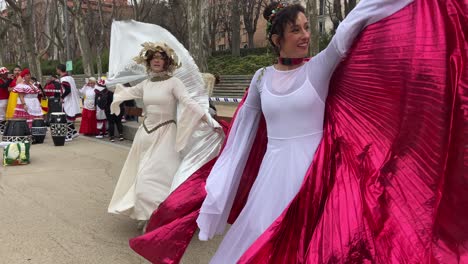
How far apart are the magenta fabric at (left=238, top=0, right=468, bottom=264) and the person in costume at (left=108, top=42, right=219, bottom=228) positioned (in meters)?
2.08

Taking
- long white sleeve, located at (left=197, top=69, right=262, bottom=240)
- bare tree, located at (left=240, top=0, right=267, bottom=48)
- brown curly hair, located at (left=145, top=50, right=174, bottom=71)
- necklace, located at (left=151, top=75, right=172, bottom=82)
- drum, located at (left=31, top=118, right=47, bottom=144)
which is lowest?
drum, located at (left=31, top=118, right=47, bottom=144)

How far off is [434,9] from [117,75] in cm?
398

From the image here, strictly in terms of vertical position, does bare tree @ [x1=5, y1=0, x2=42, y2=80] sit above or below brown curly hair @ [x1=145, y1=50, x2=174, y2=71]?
above

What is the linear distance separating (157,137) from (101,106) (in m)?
7.17

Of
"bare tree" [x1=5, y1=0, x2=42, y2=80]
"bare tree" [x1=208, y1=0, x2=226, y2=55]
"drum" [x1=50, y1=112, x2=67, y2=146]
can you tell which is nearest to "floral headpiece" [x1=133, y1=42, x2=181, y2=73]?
"drum" [x1=50, y1=112, x2=67, y2=146]

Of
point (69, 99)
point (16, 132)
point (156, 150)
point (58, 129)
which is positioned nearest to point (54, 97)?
point (69, 99)

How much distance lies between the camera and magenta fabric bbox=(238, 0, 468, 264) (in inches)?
61.3

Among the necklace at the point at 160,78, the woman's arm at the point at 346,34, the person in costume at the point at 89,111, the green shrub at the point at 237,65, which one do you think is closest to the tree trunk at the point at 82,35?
the green shrub at the point at 237,65

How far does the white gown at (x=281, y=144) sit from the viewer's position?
2043 millimetres

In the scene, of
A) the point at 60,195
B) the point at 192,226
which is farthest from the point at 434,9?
the point at 60,195

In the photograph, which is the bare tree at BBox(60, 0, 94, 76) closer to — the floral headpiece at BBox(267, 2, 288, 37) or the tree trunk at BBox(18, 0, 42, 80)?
the tree trunk at BBox(18, 0, 42, 80)

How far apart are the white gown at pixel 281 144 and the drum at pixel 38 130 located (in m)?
8.93

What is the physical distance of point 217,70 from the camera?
1057 inches

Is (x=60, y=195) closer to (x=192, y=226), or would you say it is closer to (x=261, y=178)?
(x=192, y=226)
